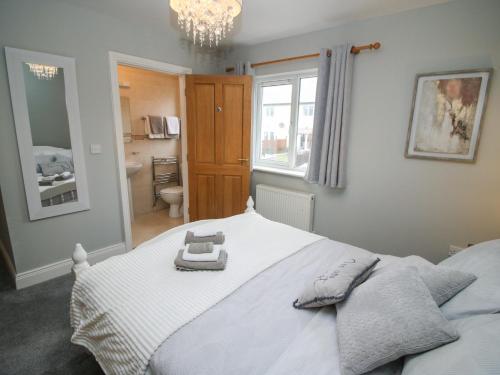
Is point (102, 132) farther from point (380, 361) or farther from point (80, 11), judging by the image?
point (380, 361)

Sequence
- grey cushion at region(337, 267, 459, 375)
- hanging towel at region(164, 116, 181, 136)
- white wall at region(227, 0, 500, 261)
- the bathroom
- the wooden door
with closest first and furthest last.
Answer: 1. grey cushion at region(337, 267, 459, 375)
2. white wall at region(227, 0, 500, 261)
3. the wooden door
4. the bathroom
5. hanging towel at region(164, 116, 181, 136)

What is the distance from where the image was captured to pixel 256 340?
101 cm

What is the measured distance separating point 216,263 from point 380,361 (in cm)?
92

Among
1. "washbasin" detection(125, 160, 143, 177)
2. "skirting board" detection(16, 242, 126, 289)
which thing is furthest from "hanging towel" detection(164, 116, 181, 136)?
"skirting board" detection(16, 242, 126, 289)

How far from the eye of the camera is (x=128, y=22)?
8.84 ft

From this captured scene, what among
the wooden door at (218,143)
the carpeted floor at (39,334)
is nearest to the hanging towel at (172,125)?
the wooden door at (218,143)

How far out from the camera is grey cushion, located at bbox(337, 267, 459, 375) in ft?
2.76

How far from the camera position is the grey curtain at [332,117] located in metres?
2.59

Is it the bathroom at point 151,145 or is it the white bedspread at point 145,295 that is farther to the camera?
the bathroom at point 151,145

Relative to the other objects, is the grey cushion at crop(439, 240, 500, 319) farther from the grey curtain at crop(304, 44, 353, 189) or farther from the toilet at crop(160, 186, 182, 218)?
the toilet at crop(160, 186, 182, 218)

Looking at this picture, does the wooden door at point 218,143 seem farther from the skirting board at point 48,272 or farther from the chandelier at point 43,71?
the chandelier at point 43,71

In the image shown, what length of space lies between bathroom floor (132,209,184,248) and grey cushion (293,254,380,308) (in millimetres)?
2716

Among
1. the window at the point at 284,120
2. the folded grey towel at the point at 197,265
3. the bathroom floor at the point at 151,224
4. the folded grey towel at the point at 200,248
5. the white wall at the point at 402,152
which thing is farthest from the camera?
the bathroom floor at the point at 151,224

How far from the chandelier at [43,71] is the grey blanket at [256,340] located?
2492 mm
